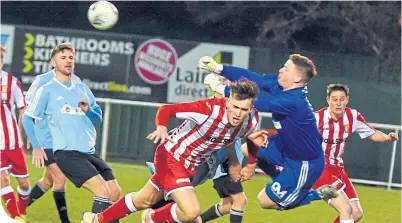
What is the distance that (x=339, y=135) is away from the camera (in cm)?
1020

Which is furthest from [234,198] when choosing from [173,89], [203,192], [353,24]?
[353,24]

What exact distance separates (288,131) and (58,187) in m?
2.48

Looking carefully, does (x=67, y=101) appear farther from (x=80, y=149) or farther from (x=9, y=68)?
(x=9, y=68)

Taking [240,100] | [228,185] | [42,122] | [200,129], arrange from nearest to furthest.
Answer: [240,100] → [200,129] → [228,185] → [42,122]

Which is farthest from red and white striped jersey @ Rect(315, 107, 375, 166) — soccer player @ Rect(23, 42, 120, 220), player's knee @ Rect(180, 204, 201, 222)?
soccer player @ Rect(23, 42, 120, 220)

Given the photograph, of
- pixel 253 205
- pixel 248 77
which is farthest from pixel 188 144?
pixel 253 205

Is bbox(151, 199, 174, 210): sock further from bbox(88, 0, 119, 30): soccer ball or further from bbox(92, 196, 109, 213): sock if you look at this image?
bbox(88, 0, 119, 30): soccer ball

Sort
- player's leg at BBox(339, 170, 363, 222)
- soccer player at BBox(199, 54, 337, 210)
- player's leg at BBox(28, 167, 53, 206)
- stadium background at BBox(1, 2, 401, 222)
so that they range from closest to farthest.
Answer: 1. soccer player at BBox(199, 54, 337, 210)
2. player's leg at BBox(339, 170, 363, 222)
3. player's leg at BBox(28, 167, 53, 206)
4. stadium background at BBox(1, 2, 401, 222)

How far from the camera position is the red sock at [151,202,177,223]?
8.84 metres

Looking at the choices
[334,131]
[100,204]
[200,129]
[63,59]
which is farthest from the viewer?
[334,131]

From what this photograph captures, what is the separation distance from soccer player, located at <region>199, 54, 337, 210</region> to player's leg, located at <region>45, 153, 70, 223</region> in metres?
1.98

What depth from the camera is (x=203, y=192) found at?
13875 mm

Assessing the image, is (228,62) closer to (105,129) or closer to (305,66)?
(105,129)

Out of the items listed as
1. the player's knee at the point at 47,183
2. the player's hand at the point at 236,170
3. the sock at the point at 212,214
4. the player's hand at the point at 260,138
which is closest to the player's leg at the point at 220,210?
the sock at the point at 212,214
